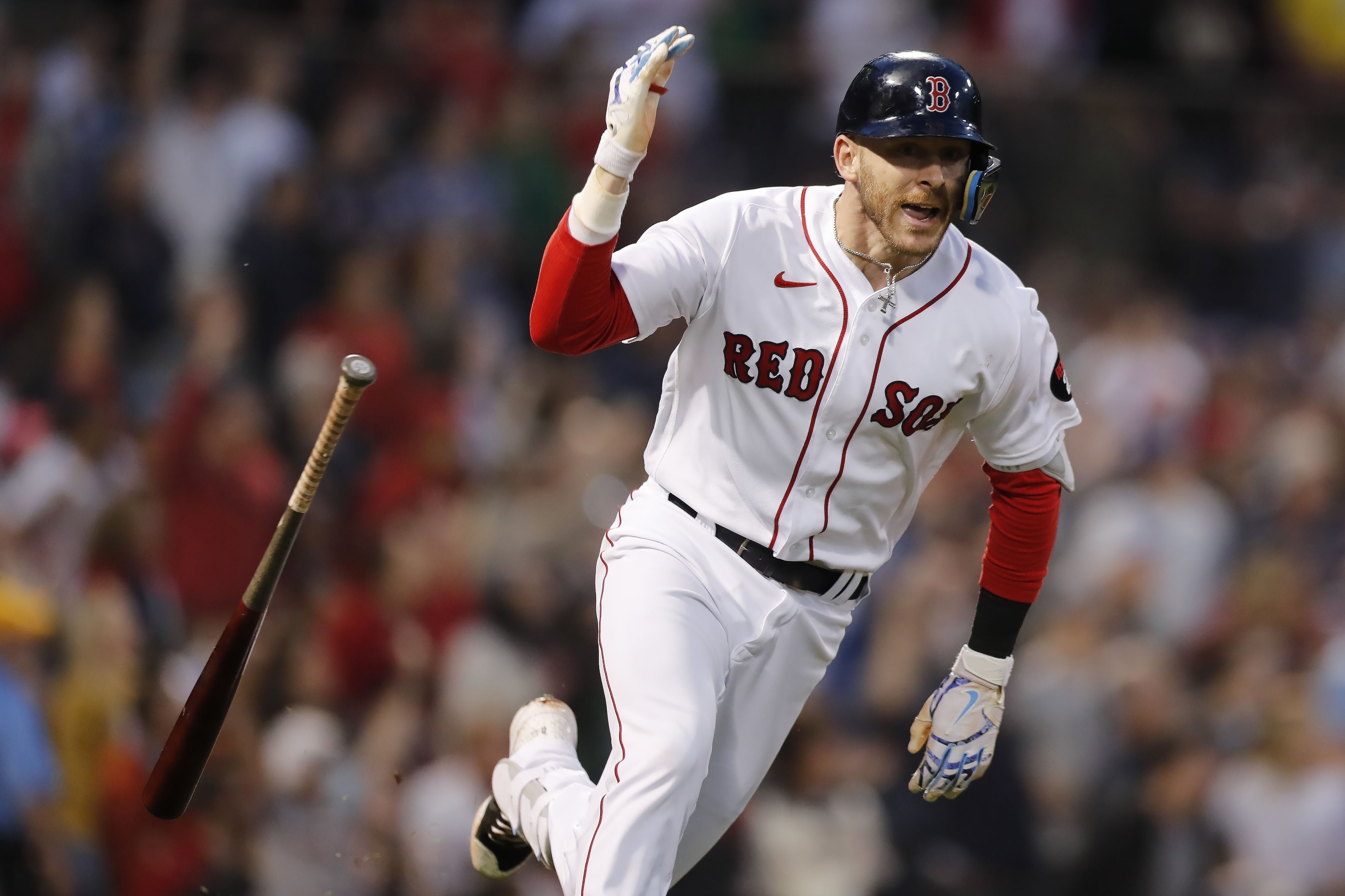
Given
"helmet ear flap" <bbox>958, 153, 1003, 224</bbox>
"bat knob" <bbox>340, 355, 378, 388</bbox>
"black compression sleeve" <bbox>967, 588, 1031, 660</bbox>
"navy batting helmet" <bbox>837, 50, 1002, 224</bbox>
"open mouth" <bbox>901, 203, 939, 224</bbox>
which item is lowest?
"black compression sleeve" <bbox>967, 588, 1031, 660</bbox>

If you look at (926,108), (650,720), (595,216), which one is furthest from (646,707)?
(926,108)

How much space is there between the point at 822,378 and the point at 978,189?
524 mm

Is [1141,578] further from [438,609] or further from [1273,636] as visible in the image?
[438,609]

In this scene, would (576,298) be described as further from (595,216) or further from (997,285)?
(997,285)

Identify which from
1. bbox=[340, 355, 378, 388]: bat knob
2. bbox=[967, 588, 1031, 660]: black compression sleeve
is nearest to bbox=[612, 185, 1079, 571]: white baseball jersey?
bbox=[967, 588, 1031, 660]: black compression sleeve

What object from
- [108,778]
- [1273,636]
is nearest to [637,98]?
[108,778]

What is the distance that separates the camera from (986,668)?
4.18 metres

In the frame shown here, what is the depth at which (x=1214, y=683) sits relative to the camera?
772cm

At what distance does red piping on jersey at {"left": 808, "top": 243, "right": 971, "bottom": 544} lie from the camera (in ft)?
12.7

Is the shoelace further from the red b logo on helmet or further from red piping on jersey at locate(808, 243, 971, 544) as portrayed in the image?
the red b logo on helmet

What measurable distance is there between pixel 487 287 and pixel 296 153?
A: 1090 mm

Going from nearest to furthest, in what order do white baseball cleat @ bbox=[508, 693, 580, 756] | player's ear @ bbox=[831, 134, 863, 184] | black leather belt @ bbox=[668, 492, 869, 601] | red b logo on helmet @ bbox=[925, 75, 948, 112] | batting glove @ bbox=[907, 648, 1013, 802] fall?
red b logo on helmet @ bbox=[925, 75, 948, 112], player's ear @ bbox=[831, 134, 863, 184], black leather belt @ bbox=[668, 492, 869, 601], batting glove @ bbox=[907, 648, 1013, 802], white baseball cleat @ bbox=[508, 693, 580, 756]

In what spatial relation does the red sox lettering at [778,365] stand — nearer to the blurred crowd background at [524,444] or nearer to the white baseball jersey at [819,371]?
the white baseball jersey at [819,371]

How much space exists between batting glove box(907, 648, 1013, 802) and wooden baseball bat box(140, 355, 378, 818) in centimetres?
155
